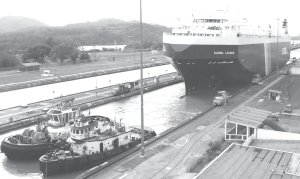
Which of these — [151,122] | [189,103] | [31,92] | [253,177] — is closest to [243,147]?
[253,177]

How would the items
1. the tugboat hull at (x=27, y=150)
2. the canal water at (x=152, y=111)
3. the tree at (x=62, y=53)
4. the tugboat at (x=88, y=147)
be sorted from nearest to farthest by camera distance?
the tugboat at (x=88, y=147) < the canal water at (x=152, y=111) < the tugboat hull at (x=27, y=150) < the tree at (x=62, y=53)

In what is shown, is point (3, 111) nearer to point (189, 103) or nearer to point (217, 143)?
point (189, 103)

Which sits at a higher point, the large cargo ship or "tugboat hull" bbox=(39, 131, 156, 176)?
the large cargo ship

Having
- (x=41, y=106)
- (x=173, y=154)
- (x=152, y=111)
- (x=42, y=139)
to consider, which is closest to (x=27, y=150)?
(x=42, y=139)

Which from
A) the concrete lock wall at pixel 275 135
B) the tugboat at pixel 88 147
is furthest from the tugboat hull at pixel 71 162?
the concrete lock wall at pixel 275 135

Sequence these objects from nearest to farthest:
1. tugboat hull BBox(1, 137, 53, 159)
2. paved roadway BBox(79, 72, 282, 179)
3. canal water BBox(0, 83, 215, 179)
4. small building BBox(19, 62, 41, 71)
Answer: paved roadway BBox(79, 72, 282, 179)
canal water BBox(0, 83, 215, 179)
tugboat hull BBox(1, 137, 53, 159)
small building BBox(19, 62, 41, 71)

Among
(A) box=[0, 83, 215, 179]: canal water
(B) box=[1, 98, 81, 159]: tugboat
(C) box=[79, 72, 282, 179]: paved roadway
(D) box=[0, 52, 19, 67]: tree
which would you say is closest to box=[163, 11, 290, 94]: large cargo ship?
(A) box=[0, 83, 215, 179]: canal water

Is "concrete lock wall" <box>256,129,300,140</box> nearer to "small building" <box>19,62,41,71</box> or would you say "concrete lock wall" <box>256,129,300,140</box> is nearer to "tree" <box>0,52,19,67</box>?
"small building" <box>19,62,41,71</box>

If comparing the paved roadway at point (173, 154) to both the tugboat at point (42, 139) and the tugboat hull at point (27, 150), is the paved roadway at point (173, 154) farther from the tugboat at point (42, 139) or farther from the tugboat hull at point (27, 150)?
the tugboat hull at point (27, 150)
